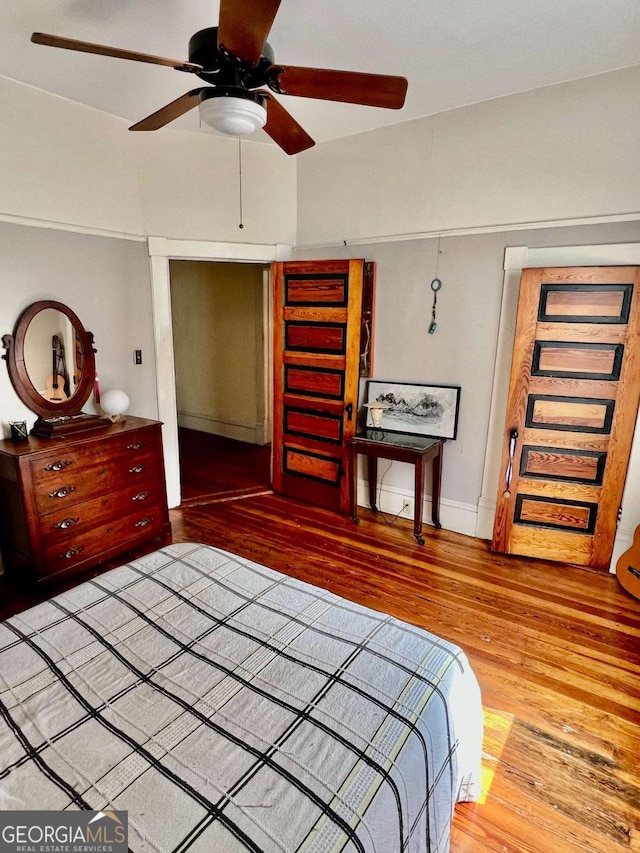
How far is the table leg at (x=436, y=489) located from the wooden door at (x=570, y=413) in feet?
1.57

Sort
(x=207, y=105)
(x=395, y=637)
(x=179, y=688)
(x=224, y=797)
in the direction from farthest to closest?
1. (x=207, y=105)
2. (x=395, y=637)
3. (x=179, y=688)
4. (x=224, y=797)

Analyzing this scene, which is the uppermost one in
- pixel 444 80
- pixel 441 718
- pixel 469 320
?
pixel 444 80

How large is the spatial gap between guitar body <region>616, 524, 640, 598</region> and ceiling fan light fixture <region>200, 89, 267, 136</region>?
121 inches

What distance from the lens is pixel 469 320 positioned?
331cm

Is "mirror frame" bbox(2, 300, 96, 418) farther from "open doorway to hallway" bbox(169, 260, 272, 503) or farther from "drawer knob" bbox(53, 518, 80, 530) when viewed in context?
"open doorway to hallway" bbox(169, 260, 272, 503)

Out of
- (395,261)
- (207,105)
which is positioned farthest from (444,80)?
(207,105)

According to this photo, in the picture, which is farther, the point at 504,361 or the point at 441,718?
the point at 504,361

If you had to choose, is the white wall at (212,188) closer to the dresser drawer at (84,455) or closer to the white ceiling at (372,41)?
the white ceiling at (372,41)

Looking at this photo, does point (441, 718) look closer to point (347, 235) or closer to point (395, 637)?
point (395, 637)

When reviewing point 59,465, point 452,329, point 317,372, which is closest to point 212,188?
point 317,372

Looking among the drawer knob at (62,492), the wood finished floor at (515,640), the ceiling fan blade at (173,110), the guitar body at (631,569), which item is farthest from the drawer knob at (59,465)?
the guitar body at (631,569)

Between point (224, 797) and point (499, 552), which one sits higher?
point (224, 797)

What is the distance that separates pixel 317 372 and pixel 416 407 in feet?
2.89

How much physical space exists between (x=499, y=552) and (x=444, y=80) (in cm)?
308
